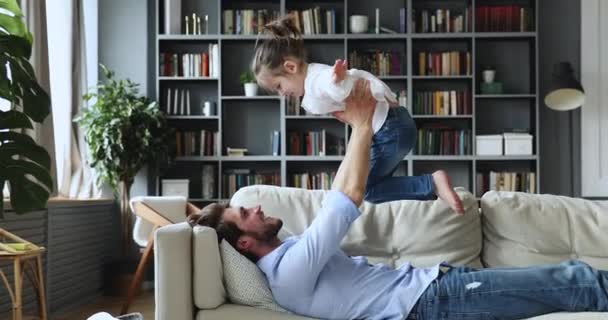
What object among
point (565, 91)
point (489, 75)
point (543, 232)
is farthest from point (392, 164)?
point (489, 75)

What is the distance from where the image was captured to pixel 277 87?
119 inches

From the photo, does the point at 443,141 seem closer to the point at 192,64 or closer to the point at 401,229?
the point at 192,64

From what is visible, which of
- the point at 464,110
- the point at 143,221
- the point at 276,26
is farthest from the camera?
the point at 464,110

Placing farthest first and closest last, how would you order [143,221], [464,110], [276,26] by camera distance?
[464,110] < [143,221] < [276,26]

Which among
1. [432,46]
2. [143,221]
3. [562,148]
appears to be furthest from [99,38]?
[562,148]

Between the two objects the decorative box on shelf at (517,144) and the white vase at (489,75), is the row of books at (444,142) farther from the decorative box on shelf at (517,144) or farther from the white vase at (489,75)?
the white vase at (489,75)

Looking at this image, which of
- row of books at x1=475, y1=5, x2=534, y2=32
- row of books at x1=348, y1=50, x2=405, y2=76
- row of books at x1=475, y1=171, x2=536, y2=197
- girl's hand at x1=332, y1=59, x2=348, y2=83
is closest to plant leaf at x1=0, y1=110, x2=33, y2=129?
girl's hand at x1=332, y1=59, x2=348, y2=83

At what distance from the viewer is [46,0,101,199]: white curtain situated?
5.84 m

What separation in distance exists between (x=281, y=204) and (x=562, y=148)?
4230mm

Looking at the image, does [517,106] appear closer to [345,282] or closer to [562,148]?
[562,148]

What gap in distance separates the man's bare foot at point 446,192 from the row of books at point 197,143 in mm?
3818

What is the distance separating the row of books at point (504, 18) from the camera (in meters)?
6.47

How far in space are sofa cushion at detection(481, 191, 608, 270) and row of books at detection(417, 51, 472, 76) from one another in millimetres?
3513

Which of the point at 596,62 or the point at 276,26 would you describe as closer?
the point at 276,26
